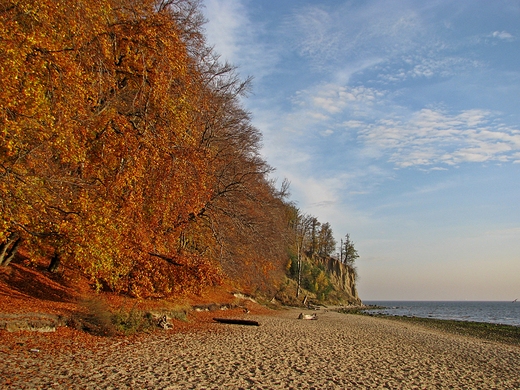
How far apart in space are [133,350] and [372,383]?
19.9 ft

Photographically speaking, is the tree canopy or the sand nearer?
the sand

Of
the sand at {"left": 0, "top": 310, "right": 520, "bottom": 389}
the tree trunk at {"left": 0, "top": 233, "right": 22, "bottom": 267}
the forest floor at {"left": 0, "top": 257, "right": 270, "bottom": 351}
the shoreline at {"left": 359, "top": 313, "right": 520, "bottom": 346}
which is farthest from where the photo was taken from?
the shoreline at {"left": 359, "top": 313, "right": 520, "bottom": 346}

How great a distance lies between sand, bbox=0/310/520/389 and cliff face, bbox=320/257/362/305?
61.8m

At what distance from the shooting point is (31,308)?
11.6 meters

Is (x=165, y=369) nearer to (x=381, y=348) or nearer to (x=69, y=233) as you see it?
(x=69, y=233)

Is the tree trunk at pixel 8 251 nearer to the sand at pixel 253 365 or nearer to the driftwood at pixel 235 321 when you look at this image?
the sand at pixel 253 365

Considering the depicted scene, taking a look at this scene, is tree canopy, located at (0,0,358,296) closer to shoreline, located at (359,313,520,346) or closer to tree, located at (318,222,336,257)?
shoreline, located at (359,313,520,346)

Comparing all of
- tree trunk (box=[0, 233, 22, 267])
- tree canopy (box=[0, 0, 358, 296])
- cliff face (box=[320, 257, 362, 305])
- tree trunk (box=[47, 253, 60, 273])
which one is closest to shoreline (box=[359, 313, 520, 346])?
tree canopy (box=[0, 0, 358, 296])

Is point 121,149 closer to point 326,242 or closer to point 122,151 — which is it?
point 122,151

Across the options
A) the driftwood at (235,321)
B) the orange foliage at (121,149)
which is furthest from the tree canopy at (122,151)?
the driftwood at (235,321)

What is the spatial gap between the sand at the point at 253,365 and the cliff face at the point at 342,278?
61.8m

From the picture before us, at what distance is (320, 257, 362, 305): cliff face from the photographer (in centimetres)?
7657

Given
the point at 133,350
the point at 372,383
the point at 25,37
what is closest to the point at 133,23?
the point at 25,37

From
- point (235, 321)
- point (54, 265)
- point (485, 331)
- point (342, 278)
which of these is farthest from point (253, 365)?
point (342, 278)
